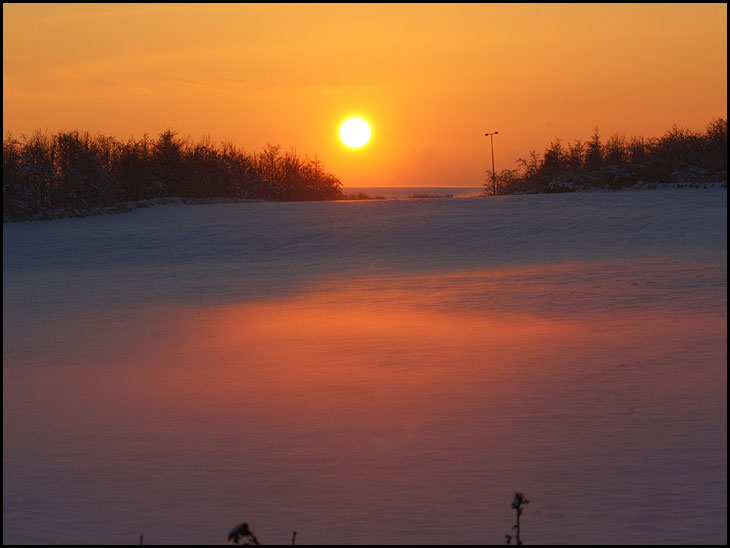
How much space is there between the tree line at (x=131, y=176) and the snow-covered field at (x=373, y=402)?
1283 centimetres

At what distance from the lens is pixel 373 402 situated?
7836 mm

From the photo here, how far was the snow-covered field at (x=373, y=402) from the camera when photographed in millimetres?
5184

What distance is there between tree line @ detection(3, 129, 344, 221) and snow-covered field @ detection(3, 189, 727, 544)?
42.1 feet

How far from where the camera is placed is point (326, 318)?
12633mm

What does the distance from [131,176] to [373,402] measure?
28310 millimetres

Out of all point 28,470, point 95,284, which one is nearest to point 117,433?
point 28,470

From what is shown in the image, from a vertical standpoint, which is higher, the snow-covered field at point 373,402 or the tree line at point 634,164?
the tree line at point 634,164

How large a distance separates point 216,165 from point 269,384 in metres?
28.4

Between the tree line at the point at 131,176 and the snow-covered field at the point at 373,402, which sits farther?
the tree line at the point at 131,176

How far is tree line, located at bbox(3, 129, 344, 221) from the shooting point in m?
31.0

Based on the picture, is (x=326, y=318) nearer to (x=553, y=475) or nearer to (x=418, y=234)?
(x=553, y=475)

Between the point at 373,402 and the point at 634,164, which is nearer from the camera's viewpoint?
the point at 373,402

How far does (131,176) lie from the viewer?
34.3m

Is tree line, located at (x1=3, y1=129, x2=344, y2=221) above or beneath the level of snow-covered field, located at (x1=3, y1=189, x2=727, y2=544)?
above
